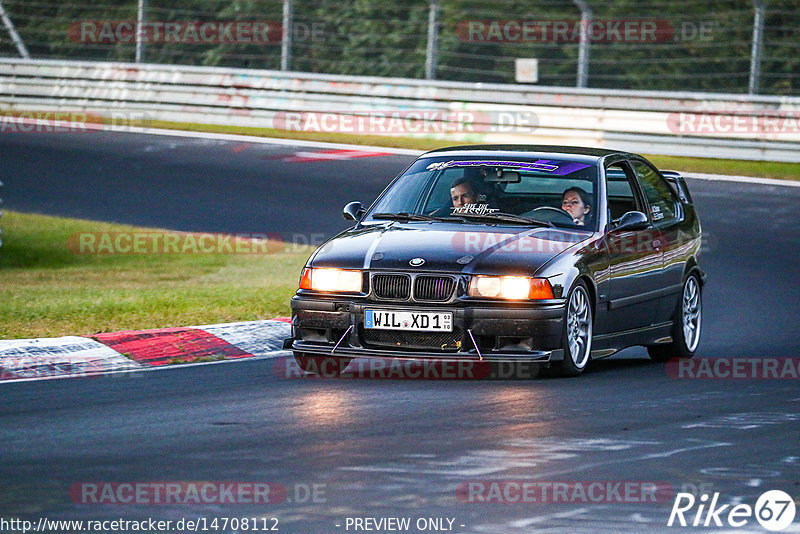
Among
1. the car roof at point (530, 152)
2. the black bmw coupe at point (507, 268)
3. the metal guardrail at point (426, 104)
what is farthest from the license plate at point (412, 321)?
the metal guardrail at point (426, 104)

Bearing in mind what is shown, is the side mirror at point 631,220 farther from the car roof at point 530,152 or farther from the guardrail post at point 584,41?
the guardrail post at point 584,41

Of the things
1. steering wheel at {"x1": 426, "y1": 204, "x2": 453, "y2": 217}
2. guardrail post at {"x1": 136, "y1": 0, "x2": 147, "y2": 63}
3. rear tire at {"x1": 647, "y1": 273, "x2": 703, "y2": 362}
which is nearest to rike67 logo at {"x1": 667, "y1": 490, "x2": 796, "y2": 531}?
steering wheel at {"x1": 426, "y1": 204, "x2": 453, "y2": 217}

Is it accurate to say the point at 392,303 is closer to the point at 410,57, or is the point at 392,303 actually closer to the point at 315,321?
the point at 315,321

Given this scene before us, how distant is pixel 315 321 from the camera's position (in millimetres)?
8914

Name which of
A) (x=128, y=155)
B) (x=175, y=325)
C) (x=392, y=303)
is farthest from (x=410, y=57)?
(x=392, y=303)

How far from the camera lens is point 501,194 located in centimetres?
977

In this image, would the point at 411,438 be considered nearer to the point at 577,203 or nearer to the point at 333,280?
the point at 333,280

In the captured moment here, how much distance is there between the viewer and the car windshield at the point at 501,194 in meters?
9.59

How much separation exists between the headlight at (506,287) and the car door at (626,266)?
0.88 m

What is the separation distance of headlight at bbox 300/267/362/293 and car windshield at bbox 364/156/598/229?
0.93 m

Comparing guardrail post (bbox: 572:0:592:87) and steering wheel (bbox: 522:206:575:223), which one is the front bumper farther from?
guardrail post (bbox: 572:0:592:87)

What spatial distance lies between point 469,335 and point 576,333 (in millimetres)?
832

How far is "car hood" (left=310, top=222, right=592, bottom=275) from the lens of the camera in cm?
864

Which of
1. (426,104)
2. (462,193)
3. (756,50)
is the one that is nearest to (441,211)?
(462,193)
